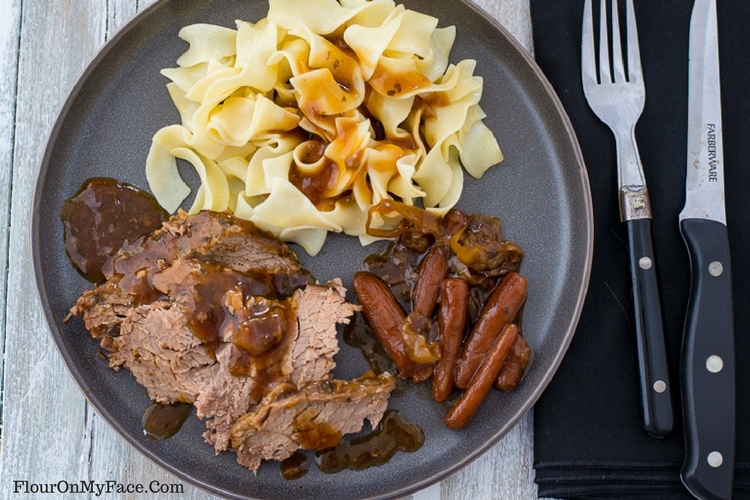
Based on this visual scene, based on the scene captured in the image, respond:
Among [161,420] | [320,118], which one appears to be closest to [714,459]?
[320,118]

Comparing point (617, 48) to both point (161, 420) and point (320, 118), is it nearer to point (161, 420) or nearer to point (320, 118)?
point (320, 118)

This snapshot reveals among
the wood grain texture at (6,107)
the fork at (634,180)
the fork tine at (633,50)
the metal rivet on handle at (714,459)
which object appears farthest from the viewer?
the wood grain texture at (6,107)

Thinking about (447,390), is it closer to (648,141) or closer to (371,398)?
(371,398)

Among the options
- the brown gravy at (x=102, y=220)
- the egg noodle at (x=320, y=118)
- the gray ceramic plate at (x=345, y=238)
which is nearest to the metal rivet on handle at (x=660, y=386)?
the gray ceramic plate at (x=345, y=238)

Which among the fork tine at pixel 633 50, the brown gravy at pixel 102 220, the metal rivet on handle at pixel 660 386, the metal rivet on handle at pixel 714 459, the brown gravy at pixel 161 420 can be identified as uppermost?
the fork tine at pixel 633 50

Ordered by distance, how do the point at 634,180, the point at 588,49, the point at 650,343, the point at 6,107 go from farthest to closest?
the point at 6,107
the point at 588,49
the point at 634,180
the point at 650,343

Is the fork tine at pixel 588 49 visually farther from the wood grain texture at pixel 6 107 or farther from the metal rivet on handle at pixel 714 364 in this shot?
the wood grain texture at pixel 6 107

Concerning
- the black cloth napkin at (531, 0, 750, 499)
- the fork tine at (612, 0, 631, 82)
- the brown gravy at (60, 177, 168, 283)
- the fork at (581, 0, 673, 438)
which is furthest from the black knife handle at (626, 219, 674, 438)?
the brown gravy at (60, 177, 168, 283)
